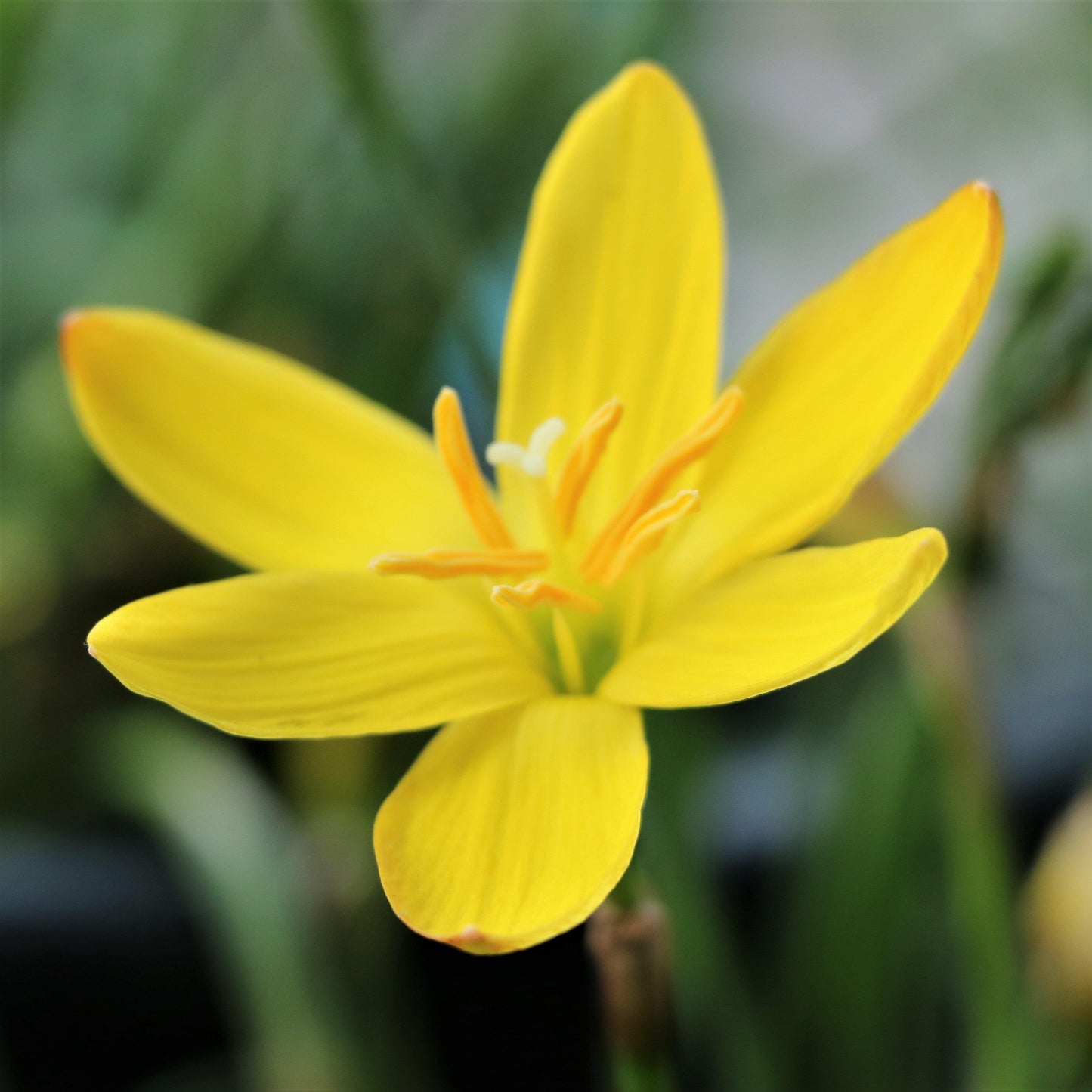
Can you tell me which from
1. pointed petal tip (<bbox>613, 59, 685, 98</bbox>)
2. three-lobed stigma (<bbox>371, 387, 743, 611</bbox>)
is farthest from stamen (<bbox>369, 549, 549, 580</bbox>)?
pointed petal tip (<bbox>613, 59, 685, 98</bbox>)

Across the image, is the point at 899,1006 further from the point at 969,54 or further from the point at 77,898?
the point at 969,54

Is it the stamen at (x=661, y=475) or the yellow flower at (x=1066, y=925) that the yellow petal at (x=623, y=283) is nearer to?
the stamen at (x=661, y=475)

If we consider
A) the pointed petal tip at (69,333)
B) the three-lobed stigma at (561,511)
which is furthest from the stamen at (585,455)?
the pointed petal tip at (69,333)

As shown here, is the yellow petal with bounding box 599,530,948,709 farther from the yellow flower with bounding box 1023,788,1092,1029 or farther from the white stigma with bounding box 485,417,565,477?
the yellow flower with bounding box 1023,788,1092,1029

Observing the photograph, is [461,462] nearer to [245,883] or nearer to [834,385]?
[834,385]

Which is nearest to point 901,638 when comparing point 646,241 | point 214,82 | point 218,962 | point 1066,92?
point 646,241
